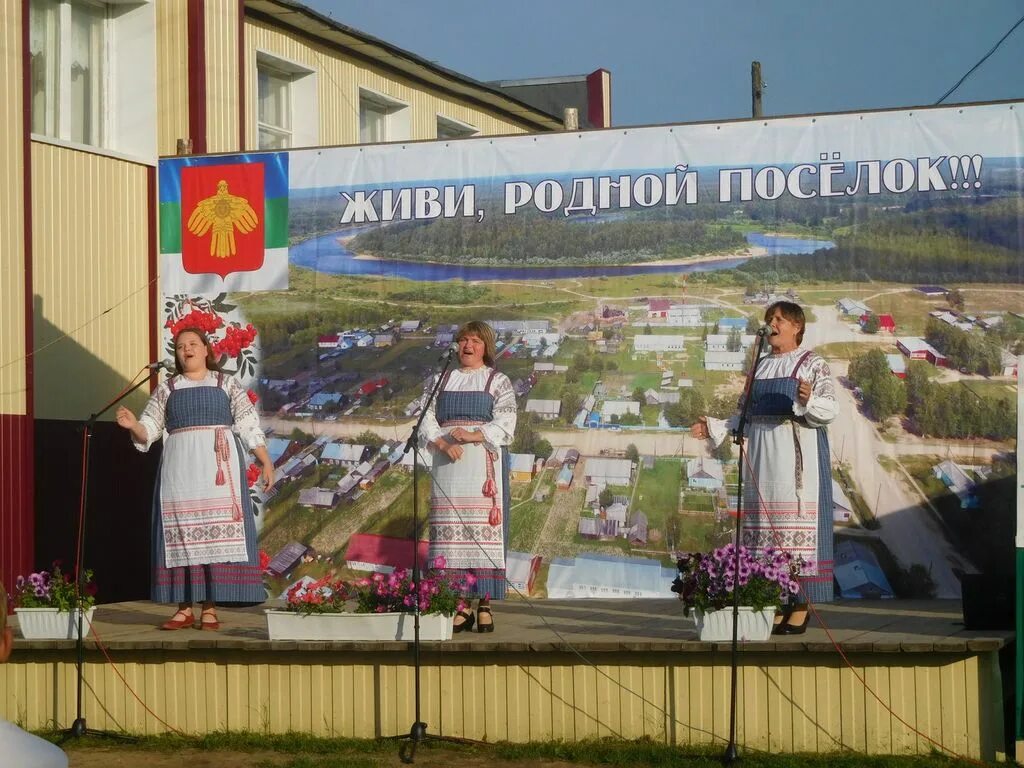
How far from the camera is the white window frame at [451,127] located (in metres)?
14.1

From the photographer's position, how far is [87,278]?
30.7ft

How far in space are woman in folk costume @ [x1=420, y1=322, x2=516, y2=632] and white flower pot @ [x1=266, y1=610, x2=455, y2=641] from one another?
690 mm

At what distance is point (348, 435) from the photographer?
8.75 m

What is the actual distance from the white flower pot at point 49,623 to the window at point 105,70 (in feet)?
13.2

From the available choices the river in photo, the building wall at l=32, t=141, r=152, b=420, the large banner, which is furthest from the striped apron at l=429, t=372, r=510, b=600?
the building wall at l=32, t=141, r=152, b=420

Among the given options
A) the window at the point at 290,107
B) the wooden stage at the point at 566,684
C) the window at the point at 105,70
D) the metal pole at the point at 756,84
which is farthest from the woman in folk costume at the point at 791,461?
the metal pole at the point at 756,84

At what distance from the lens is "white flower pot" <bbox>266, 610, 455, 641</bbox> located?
20.4ft

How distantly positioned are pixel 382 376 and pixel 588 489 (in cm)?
141

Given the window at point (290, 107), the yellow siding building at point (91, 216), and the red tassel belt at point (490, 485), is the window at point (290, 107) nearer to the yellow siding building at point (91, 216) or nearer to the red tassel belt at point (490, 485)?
the yellow siding building at point (91, 216)

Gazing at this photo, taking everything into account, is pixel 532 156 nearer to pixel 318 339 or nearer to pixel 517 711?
pixel 318 339

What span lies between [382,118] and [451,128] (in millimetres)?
1234

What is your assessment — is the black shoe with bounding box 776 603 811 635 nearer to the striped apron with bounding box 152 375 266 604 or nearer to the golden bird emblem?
the striped apron with bounding box 152 375 266 604

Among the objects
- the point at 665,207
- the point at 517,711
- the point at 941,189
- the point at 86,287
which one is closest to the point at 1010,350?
the point at 941,189

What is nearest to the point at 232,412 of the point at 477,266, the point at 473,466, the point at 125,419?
the point at 125,419
